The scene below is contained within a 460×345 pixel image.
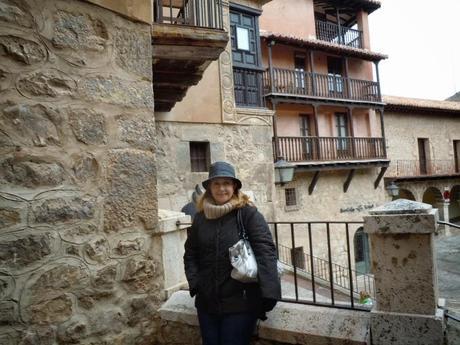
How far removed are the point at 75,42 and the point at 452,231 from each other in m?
20.8

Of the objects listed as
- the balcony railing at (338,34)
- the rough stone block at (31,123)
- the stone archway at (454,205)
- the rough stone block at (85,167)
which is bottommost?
the stone archway at (454,205)

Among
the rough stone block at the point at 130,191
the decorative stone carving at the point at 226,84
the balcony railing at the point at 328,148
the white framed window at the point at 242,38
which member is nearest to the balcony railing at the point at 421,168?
the balcony railing at the point at 328,148

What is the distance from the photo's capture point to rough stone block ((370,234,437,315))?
1852 millimetres

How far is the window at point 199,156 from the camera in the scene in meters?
8.72

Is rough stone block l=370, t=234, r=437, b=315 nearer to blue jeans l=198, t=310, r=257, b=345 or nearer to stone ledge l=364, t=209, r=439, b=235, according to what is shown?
stone ledge l=364, t=209, r=439, b=235

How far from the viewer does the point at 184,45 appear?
3.62 m

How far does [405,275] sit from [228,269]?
925mm

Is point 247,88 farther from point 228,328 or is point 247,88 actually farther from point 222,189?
point 228,328

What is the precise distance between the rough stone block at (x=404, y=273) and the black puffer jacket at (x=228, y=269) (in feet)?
1.83

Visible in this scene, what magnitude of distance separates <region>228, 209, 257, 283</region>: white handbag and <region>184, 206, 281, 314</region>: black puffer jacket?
0.03m

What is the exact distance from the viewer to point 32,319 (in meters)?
1.98

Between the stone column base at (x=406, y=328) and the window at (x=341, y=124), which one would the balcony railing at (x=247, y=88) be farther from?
the stone column base at (x=406, y=328)

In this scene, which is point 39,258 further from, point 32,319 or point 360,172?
point 360,172

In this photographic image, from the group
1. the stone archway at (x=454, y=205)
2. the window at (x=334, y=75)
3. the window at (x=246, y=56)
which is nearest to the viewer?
the window at (x=246, y=56)
